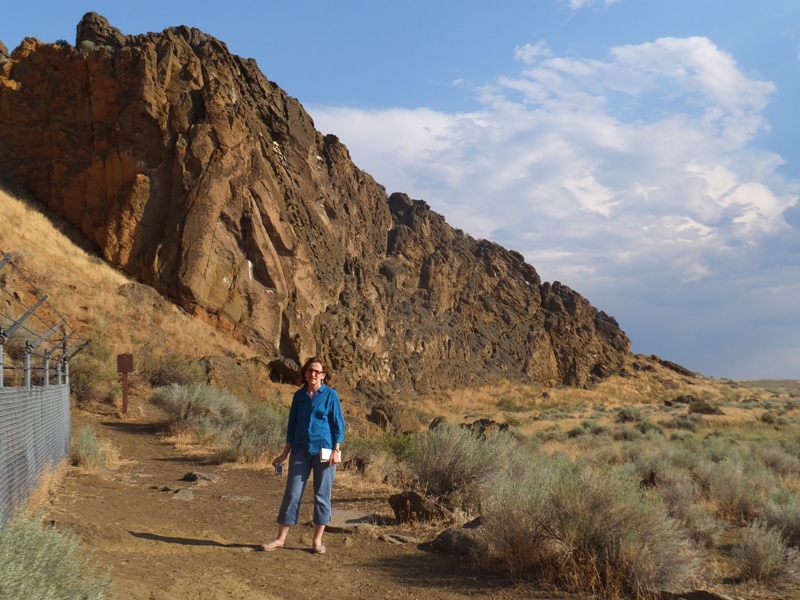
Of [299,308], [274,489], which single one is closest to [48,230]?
[299,308]

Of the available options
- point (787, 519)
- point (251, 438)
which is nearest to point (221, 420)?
point (251, 438)

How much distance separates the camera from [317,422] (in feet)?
22.4

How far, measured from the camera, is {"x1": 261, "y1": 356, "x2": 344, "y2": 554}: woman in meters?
6.78

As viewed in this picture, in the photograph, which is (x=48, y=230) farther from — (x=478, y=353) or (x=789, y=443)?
(x=478, y=353)

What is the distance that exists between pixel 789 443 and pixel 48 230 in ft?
97.2

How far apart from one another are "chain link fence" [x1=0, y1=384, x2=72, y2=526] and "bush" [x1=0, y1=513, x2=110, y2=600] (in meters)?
1.51

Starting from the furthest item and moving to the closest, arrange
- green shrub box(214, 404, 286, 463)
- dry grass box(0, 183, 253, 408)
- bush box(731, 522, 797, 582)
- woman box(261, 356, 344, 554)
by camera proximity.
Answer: dry grass box(0, 183, 253, 408) → green shrub box(214, 404, 286, 463) → woman box(261, 356, 344, 554) → bush box(731, 522, 797, 582)

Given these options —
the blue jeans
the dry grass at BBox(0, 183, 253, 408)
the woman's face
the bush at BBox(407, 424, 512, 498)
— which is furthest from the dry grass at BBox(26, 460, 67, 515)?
the dry grass at BBox(0, 183, 253, 408)

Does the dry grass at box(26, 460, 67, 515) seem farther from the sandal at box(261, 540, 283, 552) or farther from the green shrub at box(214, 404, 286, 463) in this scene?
the green shrub at box(214, 404, 286, 463)

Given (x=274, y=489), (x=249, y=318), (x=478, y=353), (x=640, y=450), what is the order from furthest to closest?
(x=478, y=353) < (x=249, y=318) < (x=640, y=450) < (x=274, y=489)

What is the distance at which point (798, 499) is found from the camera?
31.3 ft

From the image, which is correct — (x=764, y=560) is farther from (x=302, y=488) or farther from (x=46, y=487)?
(x=46, y=487)

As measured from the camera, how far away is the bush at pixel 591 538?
570 cm

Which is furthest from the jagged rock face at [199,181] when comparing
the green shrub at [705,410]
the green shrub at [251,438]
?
the green shrub at [705,410]
